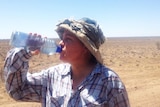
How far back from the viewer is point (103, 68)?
9.07ft

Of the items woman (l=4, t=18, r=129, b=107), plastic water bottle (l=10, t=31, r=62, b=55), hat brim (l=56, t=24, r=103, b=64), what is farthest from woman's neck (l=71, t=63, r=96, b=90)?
plastic water bottle (l=10, t=31, r=62, b=55)

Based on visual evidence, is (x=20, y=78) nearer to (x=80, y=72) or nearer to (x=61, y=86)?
(x=61, y=86)

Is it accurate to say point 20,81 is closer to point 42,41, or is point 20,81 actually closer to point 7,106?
point 42,41

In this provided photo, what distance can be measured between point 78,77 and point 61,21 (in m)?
0.49

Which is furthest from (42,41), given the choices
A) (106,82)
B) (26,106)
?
(26,106)

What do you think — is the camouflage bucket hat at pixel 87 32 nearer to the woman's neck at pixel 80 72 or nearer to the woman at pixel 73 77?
the woman at pixel 73 77

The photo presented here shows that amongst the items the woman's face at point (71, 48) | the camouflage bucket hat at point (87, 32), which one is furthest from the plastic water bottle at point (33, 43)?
the camouflage bucket hat at point (87, 32)

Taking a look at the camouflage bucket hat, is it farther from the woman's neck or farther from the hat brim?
the woman's neck

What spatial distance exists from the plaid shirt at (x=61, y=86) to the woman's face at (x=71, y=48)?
0.52ft

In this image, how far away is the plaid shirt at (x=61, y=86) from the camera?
2.61 metres

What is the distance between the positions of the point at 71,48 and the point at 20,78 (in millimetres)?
518

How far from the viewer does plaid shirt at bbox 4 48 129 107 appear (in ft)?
8.55

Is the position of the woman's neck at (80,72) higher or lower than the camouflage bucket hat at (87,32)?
lower

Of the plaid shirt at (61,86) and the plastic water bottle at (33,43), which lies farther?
the plastic water bottle at (33,43)
